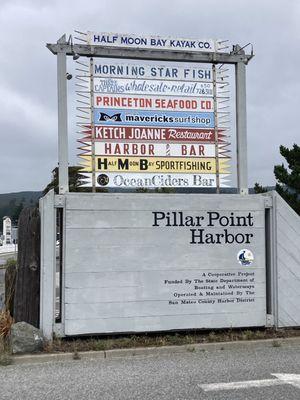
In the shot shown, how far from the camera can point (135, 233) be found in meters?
8.29

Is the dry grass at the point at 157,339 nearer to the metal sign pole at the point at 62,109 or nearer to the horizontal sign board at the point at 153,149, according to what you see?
the metal sign pole at the point at 62,109

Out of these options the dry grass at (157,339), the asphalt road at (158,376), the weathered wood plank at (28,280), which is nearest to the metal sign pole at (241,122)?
the dry grass at (157,339)

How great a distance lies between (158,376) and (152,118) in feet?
13.5

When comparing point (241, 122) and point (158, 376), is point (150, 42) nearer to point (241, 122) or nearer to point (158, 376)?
point (241, 122)

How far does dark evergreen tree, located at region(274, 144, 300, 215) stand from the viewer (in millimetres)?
31952

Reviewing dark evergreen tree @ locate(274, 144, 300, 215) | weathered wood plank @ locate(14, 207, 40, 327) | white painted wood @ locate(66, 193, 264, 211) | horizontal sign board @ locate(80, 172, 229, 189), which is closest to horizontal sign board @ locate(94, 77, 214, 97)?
horizontal sign board @ locate(80, 172, 229, 189)

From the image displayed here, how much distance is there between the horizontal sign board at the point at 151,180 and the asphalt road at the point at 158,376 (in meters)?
2.67

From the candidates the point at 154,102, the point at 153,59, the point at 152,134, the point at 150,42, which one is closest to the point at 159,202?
the point at 152,134

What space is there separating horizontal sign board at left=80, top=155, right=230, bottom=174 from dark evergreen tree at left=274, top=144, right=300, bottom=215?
23068 mm

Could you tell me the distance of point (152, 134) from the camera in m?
→ 8.89

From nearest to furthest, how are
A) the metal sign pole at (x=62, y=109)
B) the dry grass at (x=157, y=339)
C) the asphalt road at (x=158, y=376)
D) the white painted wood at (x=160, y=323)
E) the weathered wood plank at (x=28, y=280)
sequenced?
1. the asphalt road at (x=158, y=376)
2. the dry grass at (x=157, y=339)
3. the white painted wood at (x=160, y=323)
4. the weathered wood plank at (x=28, y=280)
5. the metal sign pole at (x=62, y=109)

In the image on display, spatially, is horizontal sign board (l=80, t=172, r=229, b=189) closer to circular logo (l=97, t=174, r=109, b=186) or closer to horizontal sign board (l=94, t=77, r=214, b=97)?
circular logo (l=97, t=174, r=109, b=186)

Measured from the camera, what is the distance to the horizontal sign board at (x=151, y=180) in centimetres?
870

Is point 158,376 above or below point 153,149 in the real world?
below
